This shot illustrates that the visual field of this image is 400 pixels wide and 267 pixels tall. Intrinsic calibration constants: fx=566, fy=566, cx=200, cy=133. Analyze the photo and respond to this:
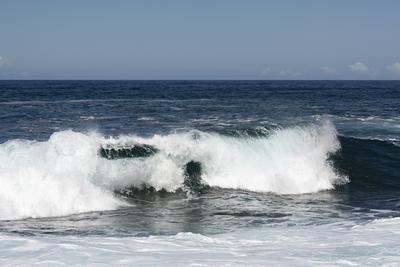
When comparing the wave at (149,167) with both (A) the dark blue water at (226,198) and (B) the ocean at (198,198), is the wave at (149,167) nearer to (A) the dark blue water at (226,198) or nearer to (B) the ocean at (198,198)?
(B) the ocean at (198,198)

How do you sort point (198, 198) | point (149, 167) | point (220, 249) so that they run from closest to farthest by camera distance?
point (220, 249), point (198, 198), point (149, 167)

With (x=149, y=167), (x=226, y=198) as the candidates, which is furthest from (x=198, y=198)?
(x=149, y=167)

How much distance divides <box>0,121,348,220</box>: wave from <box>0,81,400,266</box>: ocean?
0.13 ft

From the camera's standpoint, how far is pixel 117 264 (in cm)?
782

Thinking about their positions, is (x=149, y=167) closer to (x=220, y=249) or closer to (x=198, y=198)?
(x=198, y=198)

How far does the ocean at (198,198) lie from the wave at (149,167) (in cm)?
4

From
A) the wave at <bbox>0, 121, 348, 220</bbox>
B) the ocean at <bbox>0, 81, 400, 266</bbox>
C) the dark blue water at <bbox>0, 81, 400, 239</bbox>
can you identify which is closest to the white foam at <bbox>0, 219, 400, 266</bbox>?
the ocean at <bbox>0, 81, 400, 266</bbox>

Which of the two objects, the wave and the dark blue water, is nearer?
the dark blue water

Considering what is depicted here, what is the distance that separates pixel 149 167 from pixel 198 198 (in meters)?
2.33

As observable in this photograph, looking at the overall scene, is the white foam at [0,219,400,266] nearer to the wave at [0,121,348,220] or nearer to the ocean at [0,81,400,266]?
the ocean at [0,81,400,266]

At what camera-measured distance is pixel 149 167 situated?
672 inches

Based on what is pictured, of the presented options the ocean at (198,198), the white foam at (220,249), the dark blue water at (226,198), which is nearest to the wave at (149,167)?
the ocean at (198,198)

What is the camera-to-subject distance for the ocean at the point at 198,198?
8.65 metres

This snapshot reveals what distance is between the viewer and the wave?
13.5 metres
